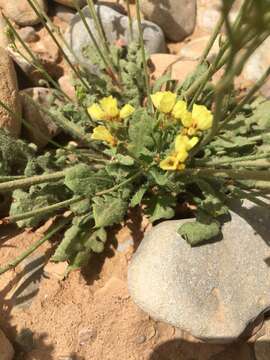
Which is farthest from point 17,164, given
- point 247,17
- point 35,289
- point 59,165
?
point 247,17

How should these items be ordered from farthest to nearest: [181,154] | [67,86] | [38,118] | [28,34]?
[28,34] → [67,86] → [38,118] → [181,154]

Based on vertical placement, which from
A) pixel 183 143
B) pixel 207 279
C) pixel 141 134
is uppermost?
pixel 183 143

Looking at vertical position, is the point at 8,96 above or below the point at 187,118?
below

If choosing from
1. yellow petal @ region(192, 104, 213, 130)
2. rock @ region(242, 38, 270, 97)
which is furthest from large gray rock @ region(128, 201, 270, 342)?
rock @ region(242, 38, 270, 97)

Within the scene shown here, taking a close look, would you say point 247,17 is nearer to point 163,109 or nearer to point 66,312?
point 163,109

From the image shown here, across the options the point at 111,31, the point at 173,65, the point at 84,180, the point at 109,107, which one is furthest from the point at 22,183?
Answer: the point at 111,31

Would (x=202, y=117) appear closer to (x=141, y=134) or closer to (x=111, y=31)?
(x=141, y=134)
